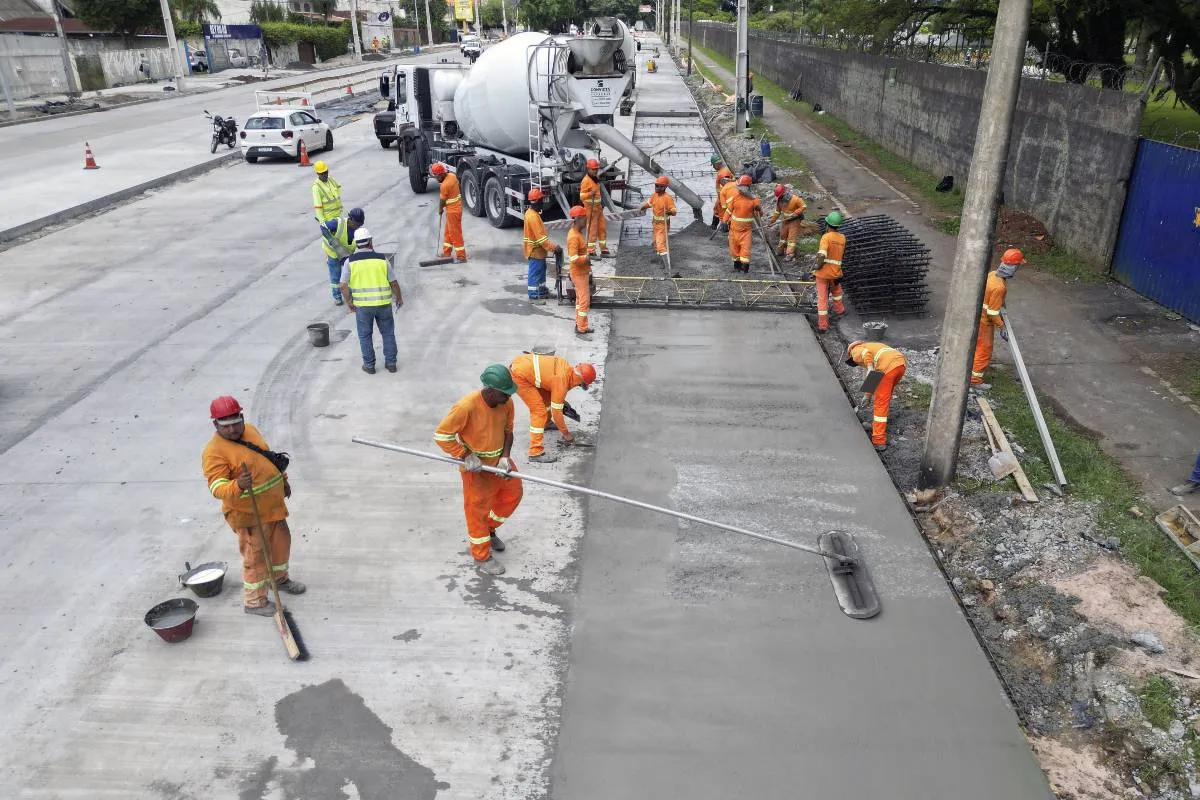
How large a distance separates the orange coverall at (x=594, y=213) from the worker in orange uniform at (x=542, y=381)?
6.90m

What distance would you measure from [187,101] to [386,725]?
134 feet

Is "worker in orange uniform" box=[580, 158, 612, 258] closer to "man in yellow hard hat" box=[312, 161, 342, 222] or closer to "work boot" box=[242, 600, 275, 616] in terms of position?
"man in yellow hard hat" box=[312, 161, 342, 222]

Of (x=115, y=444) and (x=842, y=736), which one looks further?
(x=115, y=444)

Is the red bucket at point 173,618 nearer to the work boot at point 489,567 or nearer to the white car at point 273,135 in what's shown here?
the work boot at point 489,567

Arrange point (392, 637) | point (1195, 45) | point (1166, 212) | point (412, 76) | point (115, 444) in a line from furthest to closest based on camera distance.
Result: 1. point (412, 76)
2. point (1195, 45)
3. point (1166, 212)
4. point (115, 444)
5. point (392, 637)

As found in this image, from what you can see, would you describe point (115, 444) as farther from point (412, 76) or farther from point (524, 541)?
point (412, 76)

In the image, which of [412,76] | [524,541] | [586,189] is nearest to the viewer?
[524,541]

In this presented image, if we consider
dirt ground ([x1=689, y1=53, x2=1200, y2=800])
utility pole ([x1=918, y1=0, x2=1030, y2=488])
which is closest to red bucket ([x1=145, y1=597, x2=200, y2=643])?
dirt ground ([x1=689, y1=53, x2=1200, y2=800])

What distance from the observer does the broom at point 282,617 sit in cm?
529

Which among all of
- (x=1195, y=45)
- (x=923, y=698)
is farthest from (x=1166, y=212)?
(x=923, y=698)

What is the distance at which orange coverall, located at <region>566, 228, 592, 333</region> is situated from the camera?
34.1ft

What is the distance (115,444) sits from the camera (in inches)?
316

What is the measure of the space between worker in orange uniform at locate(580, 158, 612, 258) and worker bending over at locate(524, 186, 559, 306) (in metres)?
2.21

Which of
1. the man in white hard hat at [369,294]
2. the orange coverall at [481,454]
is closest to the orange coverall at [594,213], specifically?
the man in white hard hat at [369,294]
